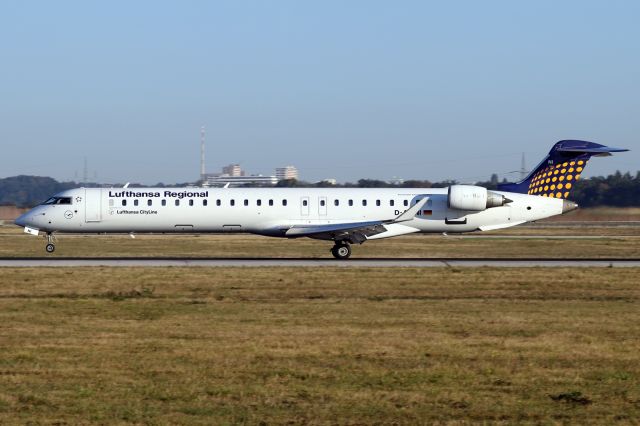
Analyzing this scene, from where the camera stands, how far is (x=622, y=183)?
86.2 meters

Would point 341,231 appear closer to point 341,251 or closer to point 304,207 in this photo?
point 341,251

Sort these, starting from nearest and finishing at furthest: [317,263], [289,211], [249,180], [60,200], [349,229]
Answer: [317,263] → [349,229] → [289,211] → [60,200] → [249,180]

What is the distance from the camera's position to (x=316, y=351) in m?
15.5

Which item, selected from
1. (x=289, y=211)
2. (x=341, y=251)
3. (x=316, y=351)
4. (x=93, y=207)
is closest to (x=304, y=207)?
(x=289, y=211)

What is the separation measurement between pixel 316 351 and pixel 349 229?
803 inches

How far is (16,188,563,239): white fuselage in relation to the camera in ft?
121

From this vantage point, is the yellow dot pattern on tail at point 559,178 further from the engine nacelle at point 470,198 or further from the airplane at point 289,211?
the engine nacelle at point 470,198

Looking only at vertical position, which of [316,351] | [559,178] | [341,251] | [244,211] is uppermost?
[559,178]

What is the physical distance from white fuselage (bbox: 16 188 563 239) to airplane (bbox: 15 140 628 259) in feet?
0.14

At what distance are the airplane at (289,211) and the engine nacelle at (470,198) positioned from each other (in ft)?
0.14

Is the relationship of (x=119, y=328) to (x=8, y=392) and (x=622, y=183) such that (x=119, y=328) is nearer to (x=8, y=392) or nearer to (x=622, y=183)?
(x=8, y=392)

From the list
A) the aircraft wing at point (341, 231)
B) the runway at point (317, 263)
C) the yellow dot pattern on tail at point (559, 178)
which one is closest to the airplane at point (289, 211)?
the aircraft wing at point (341, 231)

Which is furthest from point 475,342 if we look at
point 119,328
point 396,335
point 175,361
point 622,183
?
point 622,183

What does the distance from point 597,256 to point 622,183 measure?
46.2 metres
